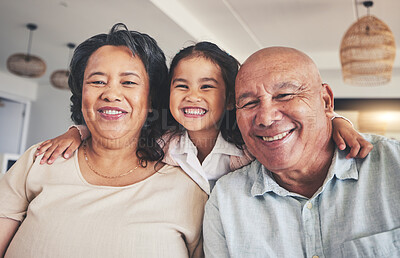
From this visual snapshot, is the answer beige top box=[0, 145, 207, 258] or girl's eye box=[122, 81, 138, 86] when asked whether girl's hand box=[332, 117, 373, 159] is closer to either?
beige top box=[0, 145, 207, 258]

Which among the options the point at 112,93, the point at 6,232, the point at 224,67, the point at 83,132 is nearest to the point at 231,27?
the point at 224,67

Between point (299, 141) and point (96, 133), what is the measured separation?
2.58 ft

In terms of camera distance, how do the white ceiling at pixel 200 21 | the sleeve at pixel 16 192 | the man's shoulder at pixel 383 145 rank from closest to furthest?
the man's shoulder at pixel 383 145 → the sleeve at pixel 16 192 → the white ceiling at pixel 200 21

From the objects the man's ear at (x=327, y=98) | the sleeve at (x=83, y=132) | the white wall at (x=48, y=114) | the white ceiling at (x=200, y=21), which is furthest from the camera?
the white wall at (x=48, y=114)

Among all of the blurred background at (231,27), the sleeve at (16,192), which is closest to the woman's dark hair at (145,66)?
the sleeve at (16,192)

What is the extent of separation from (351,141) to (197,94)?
659 millimetres

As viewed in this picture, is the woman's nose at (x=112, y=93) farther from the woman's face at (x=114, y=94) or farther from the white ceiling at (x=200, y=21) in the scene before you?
the white ceiling at (x=200, y=21)

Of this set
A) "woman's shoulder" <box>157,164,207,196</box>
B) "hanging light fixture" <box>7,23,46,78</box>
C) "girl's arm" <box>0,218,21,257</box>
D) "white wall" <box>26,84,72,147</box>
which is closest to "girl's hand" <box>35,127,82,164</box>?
"girl's arm" <box>0,218,21,257</box>

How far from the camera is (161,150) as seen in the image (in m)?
1.54

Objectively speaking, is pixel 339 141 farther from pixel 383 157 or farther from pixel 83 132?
pixel 83 132

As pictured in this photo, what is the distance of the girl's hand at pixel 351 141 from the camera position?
117 centimetres

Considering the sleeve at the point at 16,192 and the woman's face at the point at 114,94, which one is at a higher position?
the woman's face at the point at 114,94

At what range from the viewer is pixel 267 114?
3.89ft

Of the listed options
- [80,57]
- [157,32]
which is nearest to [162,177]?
[80,57]
